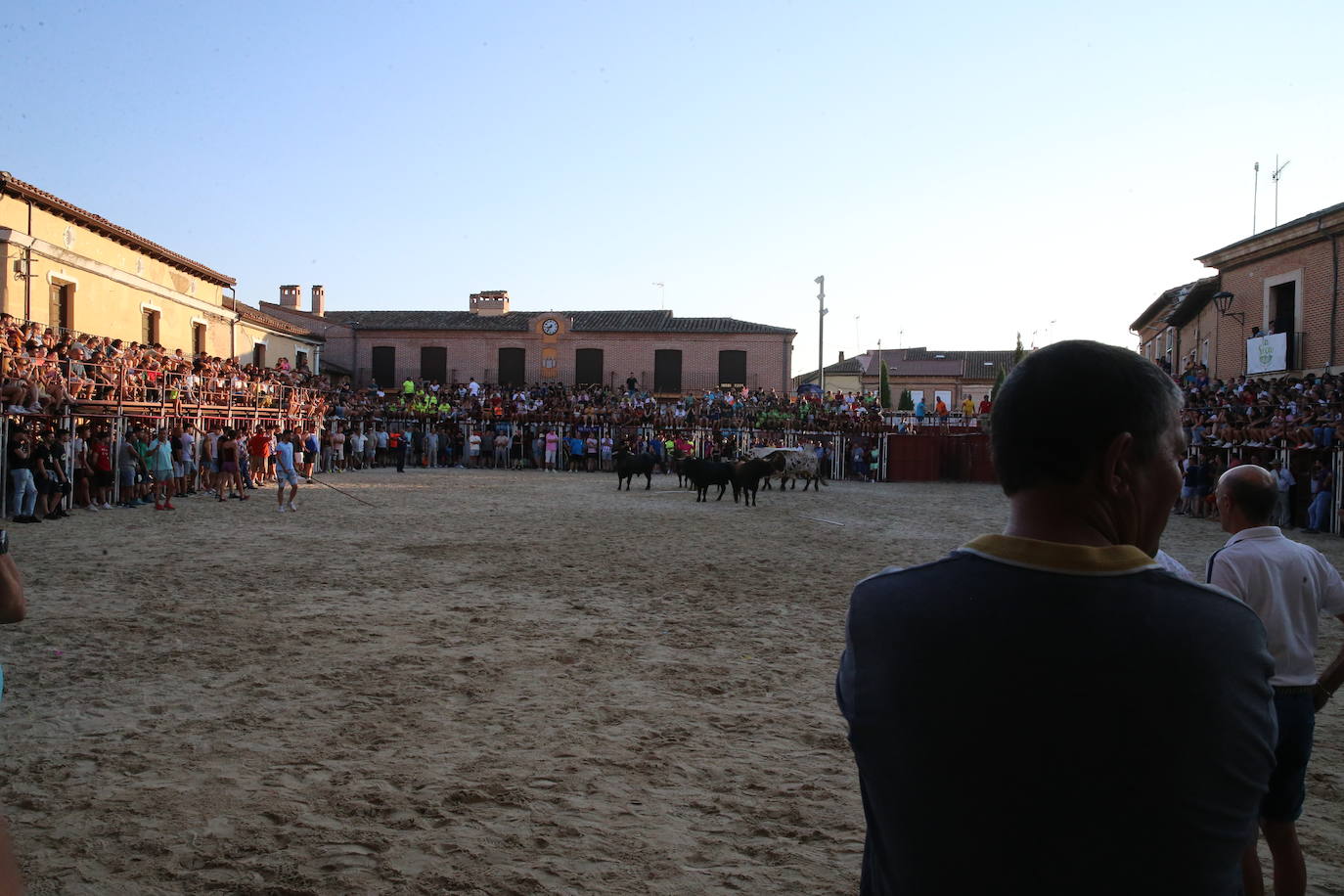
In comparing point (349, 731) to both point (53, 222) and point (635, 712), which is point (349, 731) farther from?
point (53, 222)

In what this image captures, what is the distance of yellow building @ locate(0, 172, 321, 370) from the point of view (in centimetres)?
2305

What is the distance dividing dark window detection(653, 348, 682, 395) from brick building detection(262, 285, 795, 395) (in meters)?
0.05

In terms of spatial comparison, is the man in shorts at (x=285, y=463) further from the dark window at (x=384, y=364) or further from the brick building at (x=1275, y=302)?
the dark window at (x=384, y=364)

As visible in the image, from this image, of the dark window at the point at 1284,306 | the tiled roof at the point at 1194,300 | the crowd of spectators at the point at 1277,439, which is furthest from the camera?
the tiled roof at the point at 1194,300

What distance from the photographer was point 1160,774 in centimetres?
129

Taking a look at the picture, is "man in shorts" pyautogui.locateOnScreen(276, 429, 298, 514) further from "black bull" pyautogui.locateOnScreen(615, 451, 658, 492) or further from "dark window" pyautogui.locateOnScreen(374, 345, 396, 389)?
"dark window" pyautogui.locateOnScreen(374, 345, 396, 389)

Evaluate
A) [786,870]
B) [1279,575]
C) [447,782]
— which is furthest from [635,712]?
[1279,575]

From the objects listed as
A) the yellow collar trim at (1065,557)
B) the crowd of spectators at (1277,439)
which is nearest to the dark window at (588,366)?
the crowd of spectators at (1277,439)

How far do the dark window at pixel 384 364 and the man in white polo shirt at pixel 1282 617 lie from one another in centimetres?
4769

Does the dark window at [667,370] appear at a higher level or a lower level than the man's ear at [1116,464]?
higher

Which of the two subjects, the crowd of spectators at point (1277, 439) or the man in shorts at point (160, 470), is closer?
the crowd of spectators at point (1277, 439)

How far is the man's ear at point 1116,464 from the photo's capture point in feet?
4.76

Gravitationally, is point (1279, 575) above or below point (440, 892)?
above

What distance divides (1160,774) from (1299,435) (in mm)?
18060
